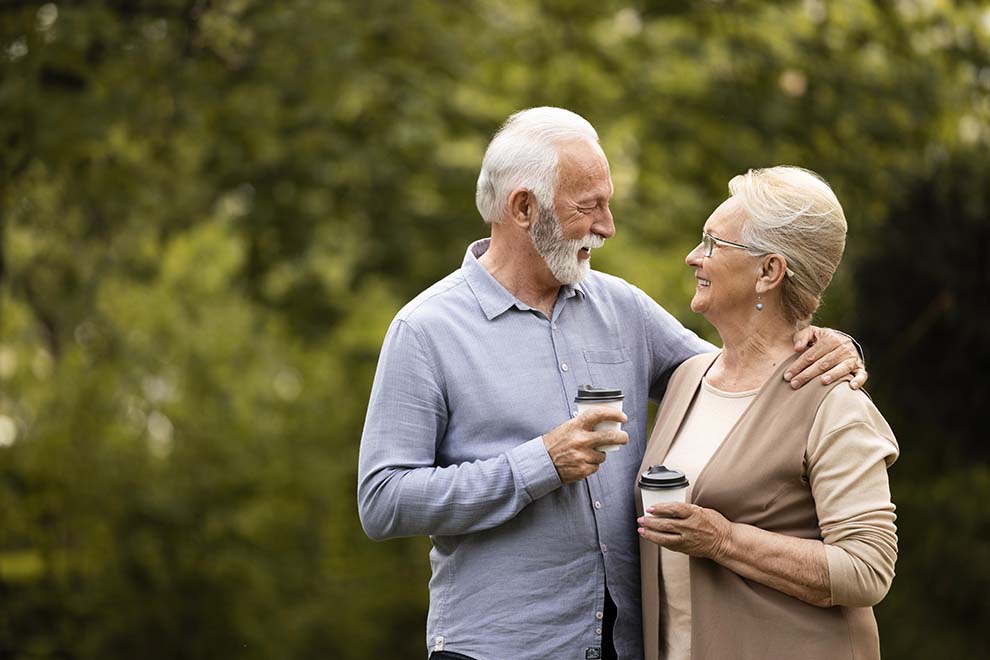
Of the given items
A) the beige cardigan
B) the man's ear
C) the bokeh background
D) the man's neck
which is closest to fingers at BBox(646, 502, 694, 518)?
the beige cardigan

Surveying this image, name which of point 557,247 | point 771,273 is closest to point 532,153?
point 557,247

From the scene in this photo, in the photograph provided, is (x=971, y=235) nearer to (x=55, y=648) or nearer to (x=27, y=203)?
(x=27, y=203)

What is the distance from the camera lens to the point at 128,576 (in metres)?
6.36

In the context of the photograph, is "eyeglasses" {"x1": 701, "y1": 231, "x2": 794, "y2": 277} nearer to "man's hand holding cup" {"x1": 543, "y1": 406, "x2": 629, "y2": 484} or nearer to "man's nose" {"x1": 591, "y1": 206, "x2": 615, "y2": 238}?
"man's nose" {"x1": 591, "y1": 206, "x2": 615, "y2": 238}

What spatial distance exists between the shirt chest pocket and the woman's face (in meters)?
0.29

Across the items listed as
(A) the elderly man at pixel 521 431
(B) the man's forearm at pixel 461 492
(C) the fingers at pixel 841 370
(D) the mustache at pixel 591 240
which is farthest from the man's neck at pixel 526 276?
(C) the fingers at pixel 841 370

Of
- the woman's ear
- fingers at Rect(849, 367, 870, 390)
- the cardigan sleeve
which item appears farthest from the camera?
the woman's ear

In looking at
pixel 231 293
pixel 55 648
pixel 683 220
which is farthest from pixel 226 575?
pixel 683 220

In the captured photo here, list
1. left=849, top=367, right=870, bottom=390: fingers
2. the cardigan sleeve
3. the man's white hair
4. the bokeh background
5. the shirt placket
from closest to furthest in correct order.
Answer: the cardigan sleeve → left=849, top=367, right=870, bottom=390: fingers → the shirt placket → the man's white hair → the bokeh background

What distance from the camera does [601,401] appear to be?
7.88 feet

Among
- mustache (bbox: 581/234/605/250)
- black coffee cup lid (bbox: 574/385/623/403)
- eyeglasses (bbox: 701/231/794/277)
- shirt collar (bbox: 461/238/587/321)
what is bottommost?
black coffee cup lid (bbox: 574/385/623/403)

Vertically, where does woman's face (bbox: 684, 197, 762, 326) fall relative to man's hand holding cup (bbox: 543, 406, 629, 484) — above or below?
above

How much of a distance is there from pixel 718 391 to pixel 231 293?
440 centimetres

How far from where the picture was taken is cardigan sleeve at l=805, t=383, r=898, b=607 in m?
2.30
